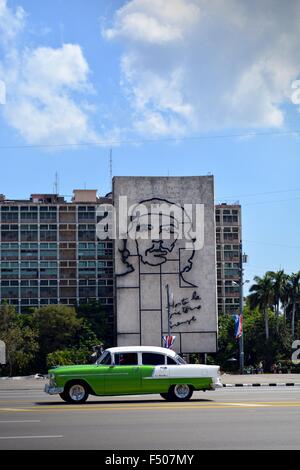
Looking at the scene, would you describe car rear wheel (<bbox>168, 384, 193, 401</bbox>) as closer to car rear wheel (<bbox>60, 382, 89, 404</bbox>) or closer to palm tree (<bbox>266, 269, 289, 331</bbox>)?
car rear wheel (<bbox>60, 382, 89, 404</bbox>)

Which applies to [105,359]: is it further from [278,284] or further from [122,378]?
[278,284]

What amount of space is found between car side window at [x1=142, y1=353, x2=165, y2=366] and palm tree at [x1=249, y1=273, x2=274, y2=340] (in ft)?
223

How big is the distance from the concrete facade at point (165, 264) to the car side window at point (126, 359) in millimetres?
64028

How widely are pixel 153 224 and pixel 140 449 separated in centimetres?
7706

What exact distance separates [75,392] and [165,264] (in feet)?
219

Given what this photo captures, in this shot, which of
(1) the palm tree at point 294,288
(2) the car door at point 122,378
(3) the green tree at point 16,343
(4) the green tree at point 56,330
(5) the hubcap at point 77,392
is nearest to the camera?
(5) the hubcap at point 77,392

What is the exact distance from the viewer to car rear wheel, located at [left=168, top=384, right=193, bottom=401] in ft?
77.2

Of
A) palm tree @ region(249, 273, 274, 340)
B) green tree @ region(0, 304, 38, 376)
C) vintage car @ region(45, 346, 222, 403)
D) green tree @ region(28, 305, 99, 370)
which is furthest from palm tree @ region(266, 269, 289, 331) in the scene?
vintage car @ region(45, 346, 222, 403)

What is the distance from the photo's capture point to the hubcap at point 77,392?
2298cm

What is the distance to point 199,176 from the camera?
3597 inches

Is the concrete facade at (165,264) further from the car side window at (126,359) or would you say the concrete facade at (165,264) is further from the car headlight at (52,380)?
the car headlight at (52,380)

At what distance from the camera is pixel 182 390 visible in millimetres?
23625

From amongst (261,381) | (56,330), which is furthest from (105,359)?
(56,330)

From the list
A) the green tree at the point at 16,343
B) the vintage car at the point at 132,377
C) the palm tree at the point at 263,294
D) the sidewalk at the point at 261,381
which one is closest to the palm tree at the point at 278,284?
the palm tree at the point at 263,294
